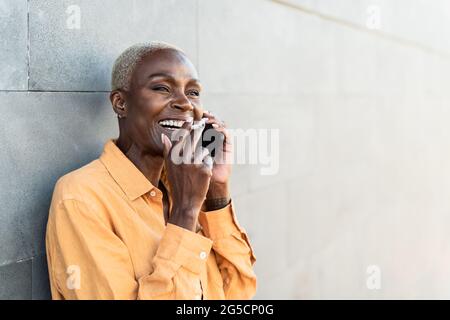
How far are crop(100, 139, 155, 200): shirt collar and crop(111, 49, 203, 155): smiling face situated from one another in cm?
10

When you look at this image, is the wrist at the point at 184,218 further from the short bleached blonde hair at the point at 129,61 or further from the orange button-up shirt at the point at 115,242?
the short bleached blonde hair at the point at 129,61

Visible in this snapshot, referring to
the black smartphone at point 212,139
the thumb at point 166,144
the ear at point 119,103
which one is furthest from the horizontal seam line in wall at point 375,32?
the thumb at point 166,144

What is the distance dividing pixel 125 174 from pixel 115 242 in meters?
0.32

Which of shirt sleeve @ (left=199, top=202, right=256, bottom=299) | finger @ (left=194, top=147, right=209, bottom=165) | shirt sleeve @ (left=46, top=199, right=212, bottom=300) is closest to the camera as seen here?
shirt sleeve @ (left=46, top=199, right=212, bottom=300)

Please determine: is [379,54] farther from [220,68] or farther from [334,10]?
[220,68]

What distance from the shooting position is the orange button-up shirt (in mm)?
2109

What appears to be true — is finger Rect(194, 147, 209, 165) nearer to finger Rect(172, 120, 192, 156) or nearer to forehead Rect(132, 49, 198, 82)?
finger Rect(172, 120, 192, 156)

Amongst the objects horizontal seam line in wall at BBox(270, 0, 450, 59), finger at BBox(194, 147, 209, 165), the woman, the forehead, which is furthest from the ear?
horizontal seam line in wall at BBox(270, 0, 450, 59)

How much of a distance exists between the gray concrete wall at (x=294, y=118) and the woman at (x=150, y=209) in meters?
0.21

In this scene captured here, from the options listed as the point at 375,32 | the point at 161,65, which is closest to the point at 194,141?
the point at 161,65

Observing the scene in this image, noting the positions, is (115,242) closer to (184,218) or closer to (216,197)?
(184,218)

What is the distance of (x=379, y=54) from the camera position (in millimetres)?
6688
